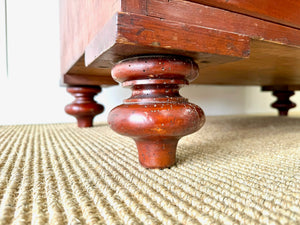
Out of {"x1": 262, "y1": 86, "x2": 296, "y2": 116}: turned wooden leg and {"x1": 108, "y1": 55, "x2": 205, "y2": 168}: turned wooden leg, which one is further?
{"x1": 262, "y1": 86, "x2": 296, "y2": 116}: turned wooden leg

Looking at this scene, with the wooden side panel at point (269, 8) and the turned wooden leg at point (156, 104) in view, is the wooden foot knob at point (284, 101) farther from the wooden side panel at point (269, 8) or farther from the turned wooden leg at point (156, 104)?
the turned wooden leg at point (156, 104)

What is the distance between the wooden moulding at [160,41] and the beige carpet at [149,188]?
188mm

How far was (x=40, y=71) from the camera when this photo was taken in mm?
1287

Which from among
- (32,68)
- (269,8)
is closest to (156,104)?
(269,8)

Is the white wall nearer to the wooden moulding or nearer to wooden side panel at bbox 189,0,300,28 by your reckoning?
the wooden moulding

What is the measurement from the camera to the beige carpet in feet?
0.77

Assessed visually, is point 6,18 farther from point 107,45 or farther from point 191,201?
point 191,201

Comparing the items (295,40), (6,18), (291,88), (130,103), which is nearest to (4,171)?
(130,103)

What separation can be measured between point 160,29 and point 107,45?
0.08 m

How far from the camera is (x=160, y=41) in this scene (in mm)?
302

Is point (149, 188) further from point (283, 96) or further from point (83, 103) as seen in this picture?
point (283, 96)

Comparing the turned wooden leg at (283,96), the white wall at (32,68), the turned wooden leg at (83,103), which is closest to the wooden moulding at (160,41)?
the turned wooden leg at (83,103)

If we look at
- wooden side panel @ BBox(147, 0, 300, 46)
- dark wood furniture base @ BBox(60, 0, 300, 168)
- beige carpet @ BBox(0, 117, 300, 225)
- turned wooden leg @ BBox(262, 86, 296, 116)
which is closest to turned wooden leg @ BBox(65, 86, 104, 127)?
beige carpet @ BBox(0, 117, 300, 225)

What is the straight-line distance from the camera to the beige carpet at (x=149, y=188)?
235mm
